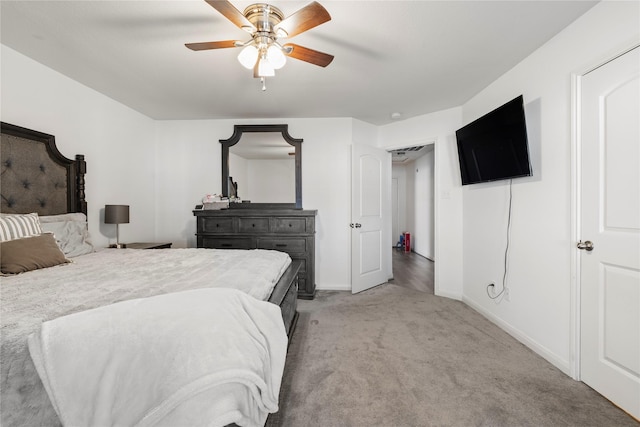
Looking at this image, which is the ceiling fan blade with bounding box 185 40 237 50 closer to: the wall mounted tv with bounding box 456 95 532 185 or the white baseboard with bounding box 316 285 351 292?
the wall mounted tv with bounding box 456 95 532 185

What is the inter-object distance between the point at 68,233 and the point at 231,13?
210cm

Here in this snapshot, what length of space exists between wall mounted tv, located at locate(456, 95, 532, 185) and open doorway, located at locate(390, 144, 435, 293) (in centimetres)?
171

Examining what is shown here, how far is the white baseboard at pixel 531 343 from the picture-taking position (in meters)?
1.88

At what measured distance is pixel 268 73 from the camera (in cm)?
181

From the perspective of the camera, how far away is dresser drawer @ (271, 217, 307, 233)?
3.39 meters

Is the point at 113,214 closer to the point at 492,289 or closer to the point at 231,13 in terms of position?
the point at 231,13

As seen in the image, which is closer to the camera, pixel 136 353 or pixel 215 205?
pixel 136 353

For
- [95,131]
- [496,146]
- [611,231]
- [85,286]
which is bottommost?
[85,286]

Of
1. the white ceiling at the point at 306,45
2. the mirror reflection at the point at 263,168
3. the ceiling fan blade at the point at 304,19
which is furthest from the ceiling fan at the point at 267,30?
the mirror reflection at the point at 263,168

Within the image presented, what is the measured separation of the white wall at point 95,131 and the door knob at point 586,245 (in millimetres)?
4284

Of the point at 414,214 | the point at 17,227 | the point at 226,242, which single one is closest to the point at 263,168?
the point at 226,242

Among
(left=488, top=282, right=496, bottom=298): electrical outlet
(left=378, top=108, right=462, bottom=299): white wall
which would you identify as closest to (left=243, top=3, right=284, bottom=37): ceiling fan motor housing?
(left=378, top=108, right=462, bottom=299): white wall

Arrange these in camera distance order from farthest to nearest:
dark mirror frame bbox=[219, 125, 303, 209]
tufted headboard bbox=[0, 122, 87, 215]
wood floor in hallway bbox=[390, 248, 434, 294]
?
wood floor in hallway bbox=[390, 248, 434, 294], dark mirror frame bbox=[219, 125, 303, 209], tufted headboard bbox=[0, 122, 87, 215]

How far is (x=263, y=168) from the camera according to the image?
3.78m
